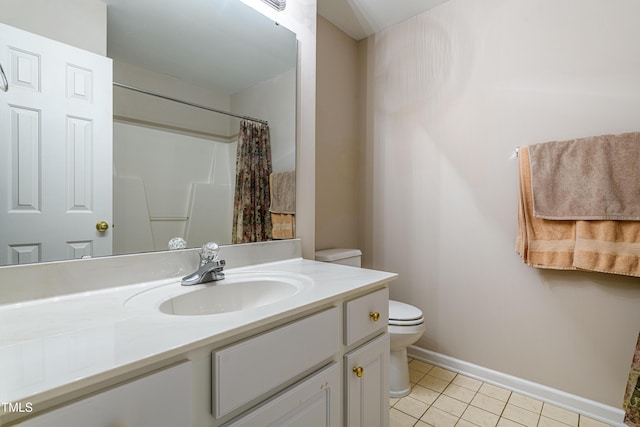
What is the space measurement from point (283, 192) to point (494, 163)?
1.23m

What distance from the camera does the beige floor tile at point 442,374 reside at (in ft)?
6.17

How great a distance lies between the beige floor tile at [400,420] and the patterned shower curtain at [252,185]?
3.56 feet

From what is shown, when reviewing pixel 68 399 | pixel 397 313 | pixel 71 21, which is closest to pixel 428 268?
pixel 397 313

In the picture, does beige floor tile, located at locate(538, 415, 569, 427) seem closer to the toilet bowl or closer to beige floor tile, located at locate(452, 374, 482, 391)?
beige floor tile, located at locate(452, 374, 482, 391)

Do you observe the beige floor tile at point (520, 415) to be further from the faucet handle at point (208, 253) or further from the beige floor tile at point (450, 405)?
the faucet handle at point (208, 253)

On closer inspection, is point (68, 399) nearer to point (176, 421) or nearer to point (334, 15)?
point (176, 421)

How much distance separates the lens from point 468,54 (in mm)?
1855

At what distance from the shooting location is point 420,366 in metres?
2.03

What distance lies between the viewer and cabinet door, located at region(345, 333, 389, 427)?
0.99 m

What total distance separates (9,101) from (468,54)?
2111 mm

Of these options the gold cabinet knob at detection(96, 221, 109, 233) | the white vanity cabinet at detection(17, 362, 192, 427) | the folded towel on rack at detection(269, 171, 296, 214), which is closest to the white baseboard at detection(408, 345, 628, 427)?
the folded towel on rack at detection(269, 171, 296, 214)

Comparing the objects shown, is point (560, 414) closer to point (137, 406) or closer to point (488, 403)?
point (488, 403)

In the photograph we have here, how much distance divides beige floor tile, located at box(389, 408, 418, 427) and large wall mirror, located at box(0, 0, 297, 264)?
1196 mm

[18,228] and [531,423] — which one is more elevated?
[18,228]
